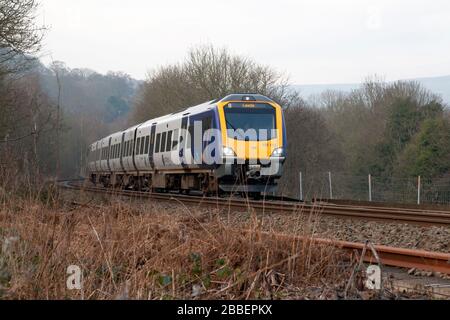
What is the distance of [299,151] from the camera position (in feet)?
136

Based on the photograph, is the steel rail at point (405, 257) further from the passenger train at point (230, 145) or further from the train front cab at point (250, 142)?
the train front cab at point (250, 142)

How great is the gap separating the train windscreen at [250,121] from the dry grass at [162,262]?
959cm

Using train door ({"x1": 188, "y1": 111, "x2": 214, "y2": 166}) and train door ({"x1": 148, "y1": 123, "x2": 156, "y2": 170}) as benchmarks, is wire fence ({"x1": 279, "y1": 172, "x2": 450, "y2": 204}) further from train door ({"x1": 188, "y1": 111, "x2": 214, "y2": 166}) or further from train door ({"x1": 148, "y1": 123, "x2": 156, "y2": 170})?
train door ({"x1": 188, "y1": 111, "x2": 214, "y2": 166})

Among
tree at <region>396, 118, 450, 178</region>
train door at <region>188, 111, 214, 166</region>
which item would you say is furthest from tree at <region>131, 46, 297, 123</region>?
train door at <region>188, 111, 214, 166</region>

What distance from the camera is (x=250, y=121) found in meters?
16.8

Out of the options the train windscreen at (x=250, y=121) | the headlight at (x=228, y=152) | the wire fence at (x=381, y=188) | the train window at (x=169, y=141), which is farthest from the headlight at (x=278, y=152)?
the wire fence at (x=381, y=188)

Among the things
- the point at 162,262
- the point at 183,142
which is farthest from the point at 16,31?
the point at 162,262

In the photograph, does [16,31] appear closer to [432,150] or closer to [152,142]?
[152,142]

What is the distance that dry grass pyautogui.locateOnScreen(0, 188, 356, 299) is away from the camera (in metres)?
4.81

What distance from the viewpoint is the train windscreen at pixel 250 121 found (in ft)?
54.0

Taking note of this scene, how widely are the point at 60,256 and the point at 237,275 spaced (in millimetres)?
1618

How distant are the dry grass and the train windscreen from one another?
9.59 metres
